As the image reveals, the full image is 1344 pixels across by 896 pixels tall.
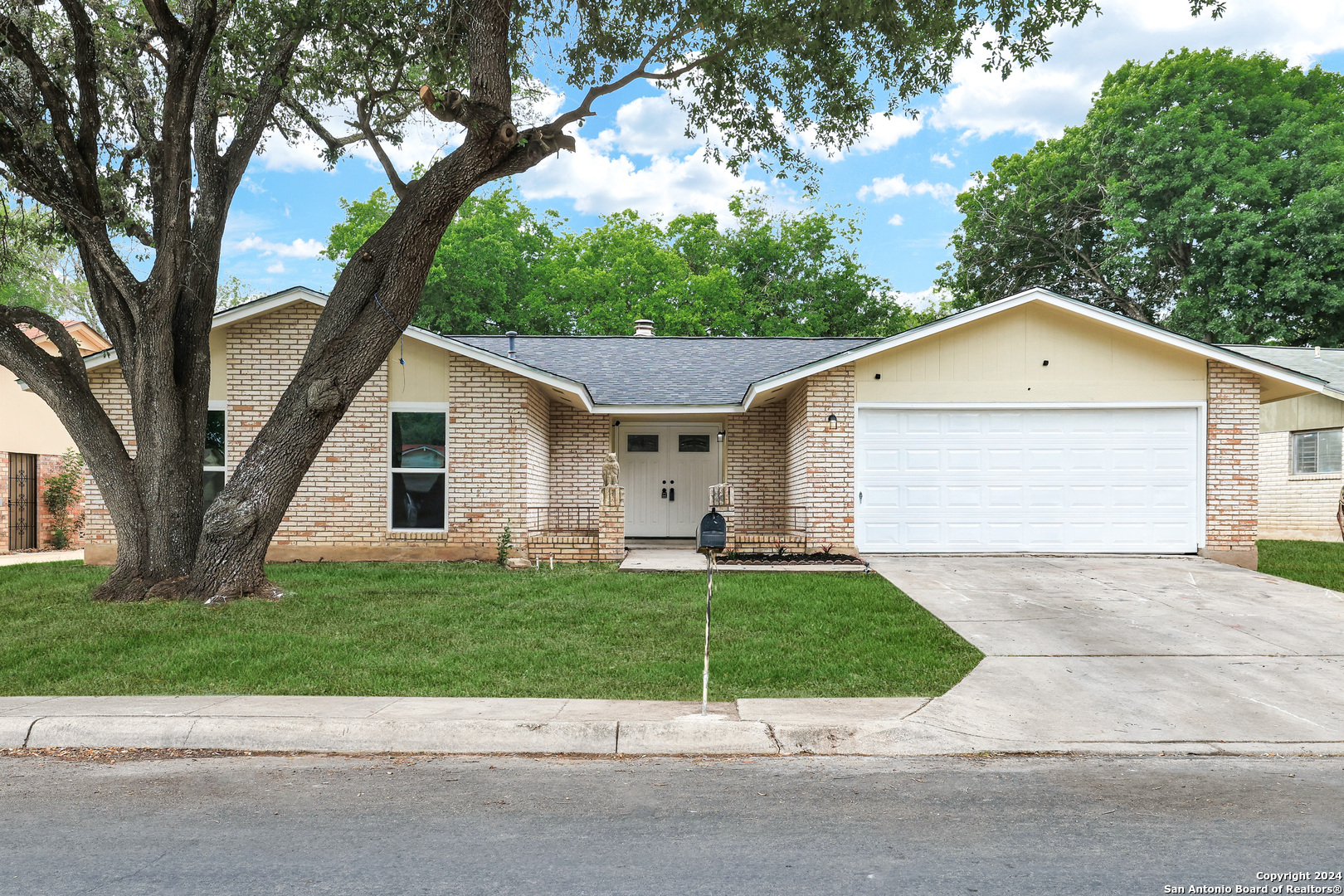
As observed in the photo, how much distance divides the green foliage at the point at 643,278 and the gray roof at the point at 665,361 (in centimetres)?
1536

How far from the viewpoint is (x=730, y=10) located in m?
11.2

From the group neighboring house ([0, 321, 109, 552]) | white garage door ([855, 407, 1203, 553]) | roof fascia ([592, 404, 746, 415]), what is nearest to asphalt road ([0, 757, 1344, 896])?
white garage door ([855, 407, 1203, 553])

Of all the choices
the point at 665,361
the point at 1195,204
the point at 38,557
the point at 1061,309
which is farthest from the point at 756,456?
the point at 1195,204

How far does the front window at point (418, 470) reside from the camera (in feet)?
47.6

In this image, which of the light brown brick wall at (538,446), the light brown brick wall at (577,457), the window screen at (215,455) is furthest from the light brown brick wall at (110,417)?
the light brown brick wall at (577,457)

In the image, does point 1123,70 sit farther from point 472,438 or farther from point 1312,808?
point 1312,808

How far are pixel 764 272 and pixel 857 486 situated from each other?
2624 centimetres

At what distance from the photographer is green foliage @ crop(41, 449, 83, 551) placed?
21.0 metres

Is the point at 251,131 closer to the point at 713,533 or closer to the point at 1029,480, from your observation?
the point at 713,533

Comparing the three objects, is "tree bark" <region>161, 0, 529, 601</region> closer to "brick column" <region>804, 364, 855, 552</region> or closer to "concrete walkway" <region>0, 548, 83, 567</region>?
"brick column" <region>804, 364, 855, 552</region>

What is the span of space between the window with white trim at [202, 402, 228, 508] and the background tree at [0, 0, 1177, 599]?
9.92ft

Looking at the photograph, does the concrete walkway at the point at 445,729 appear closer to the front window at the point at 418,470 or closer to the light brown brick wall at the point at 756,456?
the front window at the point at 418,470

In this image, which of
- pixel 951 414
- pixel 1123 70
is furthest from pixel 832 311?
pixel 951 414

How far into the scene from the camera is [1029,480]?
1404cm
